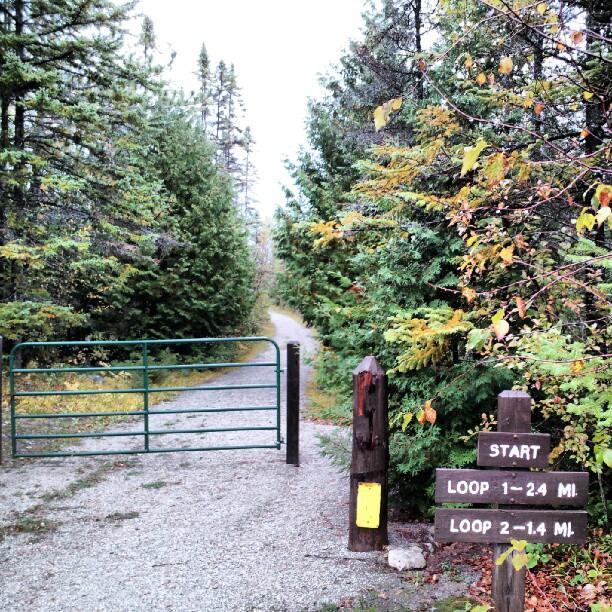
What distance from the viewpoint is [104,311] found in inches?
528

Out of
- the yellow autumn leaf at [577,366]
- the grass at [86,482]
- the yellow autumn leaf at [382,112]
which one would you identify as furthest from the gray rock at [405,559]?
the grass at [86,482]

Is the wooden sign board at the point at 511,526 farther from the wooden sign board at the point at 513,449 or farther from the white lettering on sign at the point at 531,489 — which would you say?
the wooden sign board at the point at 513,449

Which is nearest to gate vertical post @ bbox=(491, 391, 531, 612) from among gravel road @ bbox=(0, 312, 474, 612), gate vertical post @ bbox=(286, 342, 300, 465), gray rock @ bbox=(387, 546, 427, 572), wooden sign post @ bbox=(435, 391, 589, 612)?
wooden sign post @ bbox=(435, 391, 589, 612)

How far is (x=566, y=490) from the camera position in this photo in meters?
2.67

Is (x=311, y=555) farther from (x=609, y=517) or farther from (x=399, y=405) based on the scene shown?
(x=609, y=517)

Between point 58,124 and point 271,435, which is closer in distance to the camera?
point 271,435

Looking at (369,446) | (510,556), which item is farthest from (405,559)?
(510,556)

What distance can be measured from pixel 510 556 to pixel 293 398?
3335 mm

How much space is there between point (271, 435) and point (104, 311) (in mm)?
7045

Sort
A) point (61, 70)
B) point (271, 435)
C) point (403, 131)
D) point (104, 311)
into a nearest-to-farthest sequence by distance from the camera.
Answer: point (271, 435) < point (403, 131) < point (61, 70) < point (104, 311)

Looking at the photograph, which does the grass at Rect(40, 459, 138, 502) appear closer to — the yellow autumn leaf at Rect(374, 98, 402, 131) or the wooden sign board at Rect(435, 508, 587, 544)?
the wooden sign board at Rect(435, 508, 587, 544)

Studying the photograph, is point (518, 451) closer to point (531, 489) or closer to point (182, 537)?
point (531, 489)

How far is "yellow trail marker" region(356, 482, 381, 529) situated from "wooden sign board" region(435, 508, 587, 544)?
118 cm

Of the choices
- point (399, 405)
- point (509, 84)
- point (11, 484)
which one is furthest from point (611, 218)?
point (11, 484)
